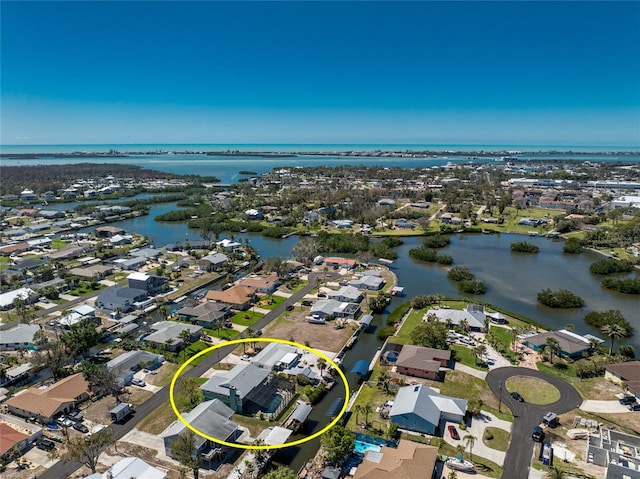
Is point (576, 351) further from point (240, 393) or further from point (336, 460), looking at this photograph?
point (240, 393)

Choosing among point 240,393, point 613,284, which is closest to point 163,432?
point 240,393

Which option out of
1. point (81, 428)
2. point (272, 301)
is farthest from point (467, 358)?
point (81, 428)

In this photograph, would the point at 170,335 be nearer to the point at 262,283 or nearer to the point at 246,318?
the point at 246,318

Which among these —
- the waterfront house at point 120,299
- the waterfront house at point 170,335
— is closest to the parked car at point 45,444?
the waterfront house at point 170,335

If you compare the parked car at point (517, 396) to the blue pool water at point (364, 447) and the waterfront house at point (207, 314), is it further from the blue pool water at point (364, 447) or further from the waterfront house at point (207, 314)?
the waterfront house at point (207, 314)

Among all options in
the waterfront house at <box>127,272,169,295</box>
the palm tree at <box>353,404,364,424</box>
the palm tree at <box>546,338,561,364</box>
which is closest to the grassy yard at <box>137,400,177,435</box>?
the palm tree at <box>353,404,364,424</box>
